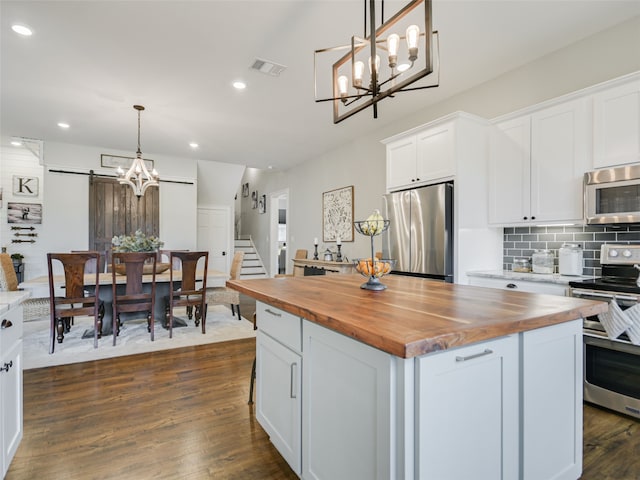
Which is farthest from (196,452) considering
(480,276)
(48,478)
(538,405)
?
(480,276)

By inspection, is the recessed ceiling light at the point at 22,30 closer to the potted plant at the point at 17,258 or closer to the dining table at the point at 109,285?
the dining table at the point at 109,285

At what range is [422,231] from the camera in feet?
11.3

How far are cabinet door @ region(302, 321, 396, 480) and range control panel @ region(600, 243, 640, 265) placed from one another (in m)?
2.55

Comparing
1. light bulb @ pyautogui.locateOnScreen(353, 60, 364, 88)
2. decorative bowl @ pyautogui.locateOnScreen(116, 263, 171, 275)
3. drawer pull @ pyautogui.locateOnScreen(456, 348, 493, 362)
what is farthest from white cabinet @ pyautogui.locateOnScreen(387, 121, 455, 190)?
decorative bowl @ pyautogui.locateOnScreen(116, 263, 171, 275)

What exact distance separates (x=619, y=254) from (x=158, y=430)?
346cm

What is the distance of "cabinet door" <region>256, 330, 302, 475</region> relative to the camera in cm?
152

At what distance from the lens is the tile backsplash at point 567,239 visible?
2652 millimetres

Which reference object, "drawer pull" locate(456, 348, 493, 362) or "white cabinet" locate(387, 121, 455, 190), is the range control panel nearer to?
"white cabinet" locate(387, 121, 455, 190)

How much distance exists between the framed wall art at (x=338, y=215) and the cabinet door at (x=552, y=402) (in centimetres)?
420

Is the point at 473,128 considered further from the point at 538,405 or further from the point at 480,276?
the point at 538,405

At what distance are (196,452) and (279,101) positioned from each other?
3.66 metres

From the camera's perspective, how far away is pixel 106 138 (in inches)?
220

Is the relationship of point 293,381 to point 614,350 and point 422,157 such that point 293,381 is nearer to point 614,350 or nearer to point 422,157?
point 614,350

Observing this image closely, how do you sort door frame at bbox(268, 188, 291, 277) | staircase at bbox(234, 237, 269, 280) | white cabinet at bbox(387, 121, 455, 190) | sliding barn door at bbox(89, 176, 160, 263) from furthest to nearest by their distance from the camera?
staircase at bbox(234, 237, 269, 280) → door frame at bbox(268, 188, 291, 277) → sliding barn door at bbox(89, 176, 160, 263) → white cabinet at bbox(387, 121, 455, 190)
